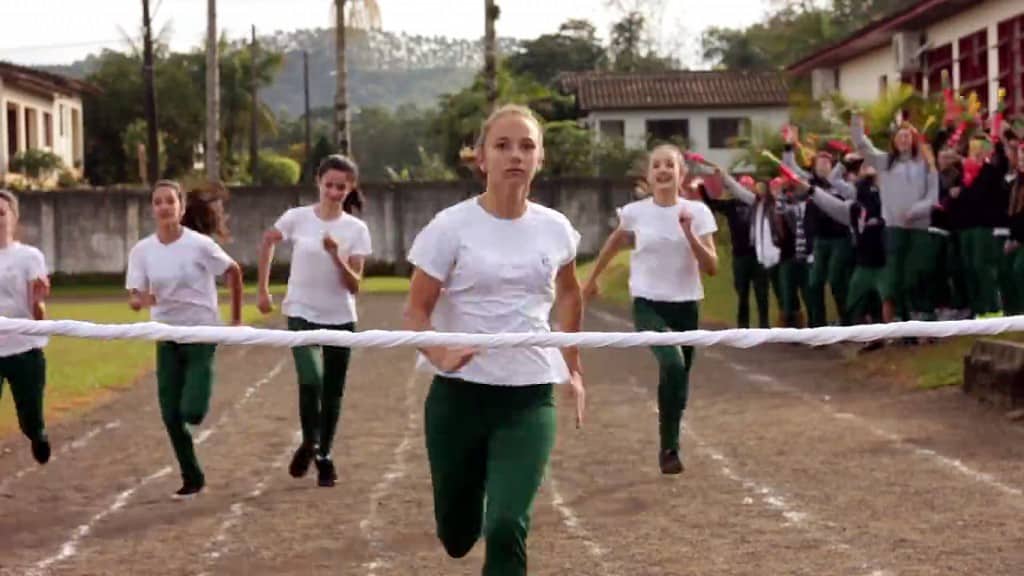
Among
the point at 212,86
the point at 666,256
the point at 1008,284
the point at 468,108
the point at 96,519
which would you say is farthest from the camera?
the point at 468,108

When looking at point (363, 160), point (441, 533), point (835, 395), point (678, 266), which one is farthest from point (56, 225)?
point (363, 160)

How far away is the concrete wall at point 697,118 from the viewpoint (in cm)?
8056

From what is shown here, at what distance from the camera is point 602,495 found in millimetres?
10086

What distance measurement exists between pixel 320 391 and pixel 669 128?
72.6 metres

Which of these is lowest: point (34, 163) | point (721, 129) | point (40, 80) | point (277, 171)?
point (34, 163)

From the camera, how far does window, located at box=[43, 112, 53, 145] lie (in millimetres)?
65188

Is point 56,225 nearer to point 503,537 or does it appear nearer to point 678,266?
point 678,266

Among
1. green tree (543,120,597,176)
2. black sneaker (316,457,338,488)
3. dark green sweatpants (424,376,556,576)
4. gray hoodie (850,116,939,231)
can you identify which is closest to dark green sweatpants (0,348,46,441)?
black sneaker (316,457,338,488)

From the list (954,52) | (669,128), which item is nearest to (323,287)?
(954,52)

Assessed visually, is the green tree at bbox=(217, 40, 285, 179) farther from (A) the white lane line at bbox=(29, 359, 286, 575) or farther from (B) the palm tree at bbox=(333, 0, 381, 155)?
(A) the white lane line at bbox=(29, 359, 286, 575)

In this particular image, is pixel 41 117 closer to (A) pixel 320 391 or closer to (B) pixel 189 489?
(A) pixel 320 391

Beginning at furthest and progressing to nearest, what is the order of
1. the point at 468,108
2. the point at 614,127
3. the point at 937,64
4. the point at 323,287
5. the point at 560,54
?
the point at 560,54 < the point at 614,127 < the point at 468,108 < the point at 937,64 < the point at 323,287

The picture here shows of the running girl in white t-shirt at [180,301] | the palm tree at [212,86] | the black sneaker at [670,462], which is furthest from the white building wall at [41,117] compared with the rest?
the black sneaker at [670,462]

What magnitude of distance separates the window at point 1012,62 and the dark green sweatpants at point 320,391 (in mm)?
22187
